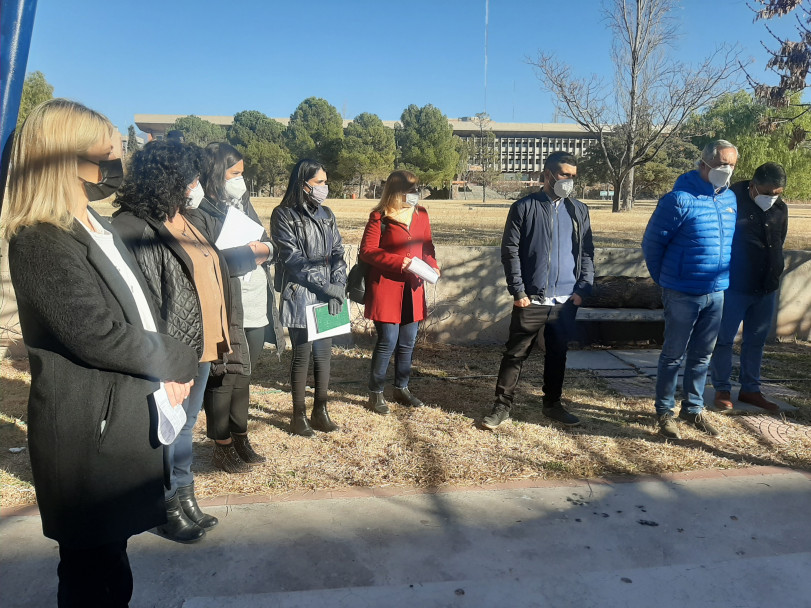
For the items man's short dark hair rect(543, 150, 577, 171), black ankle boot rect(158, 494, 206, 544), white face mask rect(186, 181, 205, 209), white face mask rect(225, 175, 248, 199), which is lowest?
black ankle boot rect(158, 494, 206, 544)

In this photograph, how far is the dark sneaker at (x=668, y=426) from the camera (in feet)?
14.4

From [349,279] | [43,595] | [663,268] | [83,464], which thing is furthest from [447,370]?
[83,464]

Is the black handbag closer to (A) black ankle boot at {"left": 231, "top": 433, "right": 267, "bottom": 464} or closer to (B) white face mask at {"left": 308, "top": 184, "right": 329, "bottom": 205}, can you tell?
(B) white face mask at {"left": 308, "top": 184, "right": 329, "bottom": 205}

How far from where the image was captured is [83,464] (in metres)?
1.84

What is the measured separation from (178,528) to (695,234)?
356cm

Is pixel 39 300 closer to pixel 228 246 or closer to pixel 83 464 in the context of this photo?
pixel 83 464

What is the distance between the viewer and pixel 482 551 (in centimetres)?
291

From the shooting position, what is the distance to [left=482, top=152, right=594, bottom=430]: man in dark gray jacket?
4.39 m

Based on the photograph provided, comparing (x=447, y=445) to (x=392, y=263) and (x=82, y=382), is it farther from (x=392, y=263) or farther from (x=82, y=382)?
(x=82, y=382)

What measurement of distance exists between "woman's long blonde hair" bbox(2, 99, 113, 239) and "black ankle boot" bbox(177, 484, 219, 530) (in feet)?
5.46

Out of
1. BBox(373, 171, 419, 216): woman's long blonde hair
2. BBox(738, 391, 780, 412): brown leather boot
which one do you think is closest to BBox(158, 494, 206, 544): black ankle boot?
BBox(373, 171, 419, 216): woman's long blonde hair

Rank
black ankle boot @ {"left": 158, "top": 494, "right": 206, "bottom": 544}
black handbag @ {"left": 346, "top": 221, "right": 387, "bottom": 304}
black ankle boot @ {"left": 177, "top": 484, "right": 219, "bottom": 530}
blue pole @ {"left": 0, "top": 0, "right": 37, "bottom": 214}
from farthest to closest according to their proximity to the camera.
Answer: black handbag @ {"left": 346, "top": 221, "right": 387, "bottom": 304} → black ankle boot @ {"left": 177, "top": 484, "right": 219, "bottom": 530} → black ankle boot @ {"left": 158, "top": 494, "right": 206, "bottom": 544} → blue pole @ {"left": 0, "top": 0, "right": 37, "bottom": 214}

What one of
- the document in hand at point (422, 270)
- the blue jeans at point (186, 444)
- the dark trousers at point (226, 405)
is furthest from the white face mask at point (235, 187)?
the document in hand at point (422, 270)

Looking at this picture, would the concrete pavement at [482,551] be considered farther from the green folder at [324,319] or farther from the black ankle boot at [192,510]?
the green folder at [324,319]
